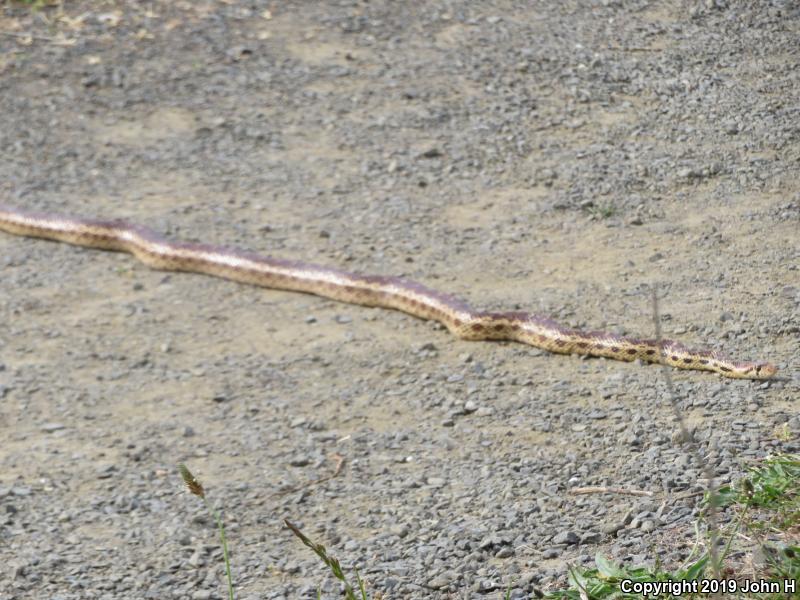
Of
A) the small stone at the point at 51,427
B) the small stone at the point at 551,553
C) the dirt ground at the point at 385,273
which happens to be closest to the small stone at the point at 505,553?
the dirt ground at the point at 385,273

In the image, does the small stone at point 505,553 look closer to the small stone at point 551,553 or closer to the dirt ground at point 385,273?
the dirt ground at point 385,273

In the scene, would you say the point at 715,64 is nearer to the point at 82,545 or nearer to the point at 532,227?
the point at 532,227

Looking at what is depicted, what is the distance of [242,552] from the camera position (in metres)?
6.02

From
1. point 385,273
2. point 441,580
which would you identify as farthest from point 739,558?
point 385,273

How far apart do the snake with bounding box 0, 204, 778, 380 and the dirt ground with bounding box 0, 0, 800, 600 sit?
0.38ft

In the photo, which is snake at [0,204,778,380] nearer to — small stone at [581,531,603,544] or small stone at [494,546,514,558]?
small stone at [581,531,603,544]

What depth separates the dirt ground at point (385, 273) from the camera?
601 centimetres

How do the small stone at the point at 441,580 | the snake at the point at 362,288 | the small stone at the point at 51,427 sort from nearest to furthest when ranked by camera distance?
the small stone at the point at 441,580, the snake at the point at 362,288, the small stone at the point at 51,427

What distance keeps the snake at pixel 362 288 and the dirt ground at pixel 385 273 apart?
0.12m

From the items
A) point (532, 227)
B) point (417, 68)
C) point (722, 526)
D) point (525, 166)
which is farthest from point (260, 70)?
point (722, 526)

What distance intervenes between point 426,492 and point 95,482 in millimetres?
2032

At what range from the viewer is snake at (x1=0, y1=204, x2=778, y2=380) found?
23.9 feet

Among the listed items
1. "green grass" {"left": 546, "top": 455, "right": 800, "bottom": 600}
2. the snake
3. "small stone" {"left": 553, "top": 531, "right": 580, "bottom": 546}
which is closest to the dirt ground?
"small stone" {"left": 553, "top": 531, "right": 580, "bottom": 546}

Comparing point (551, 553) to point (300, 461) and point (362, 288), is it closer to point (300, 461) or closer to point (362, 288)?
point (300, 461)
